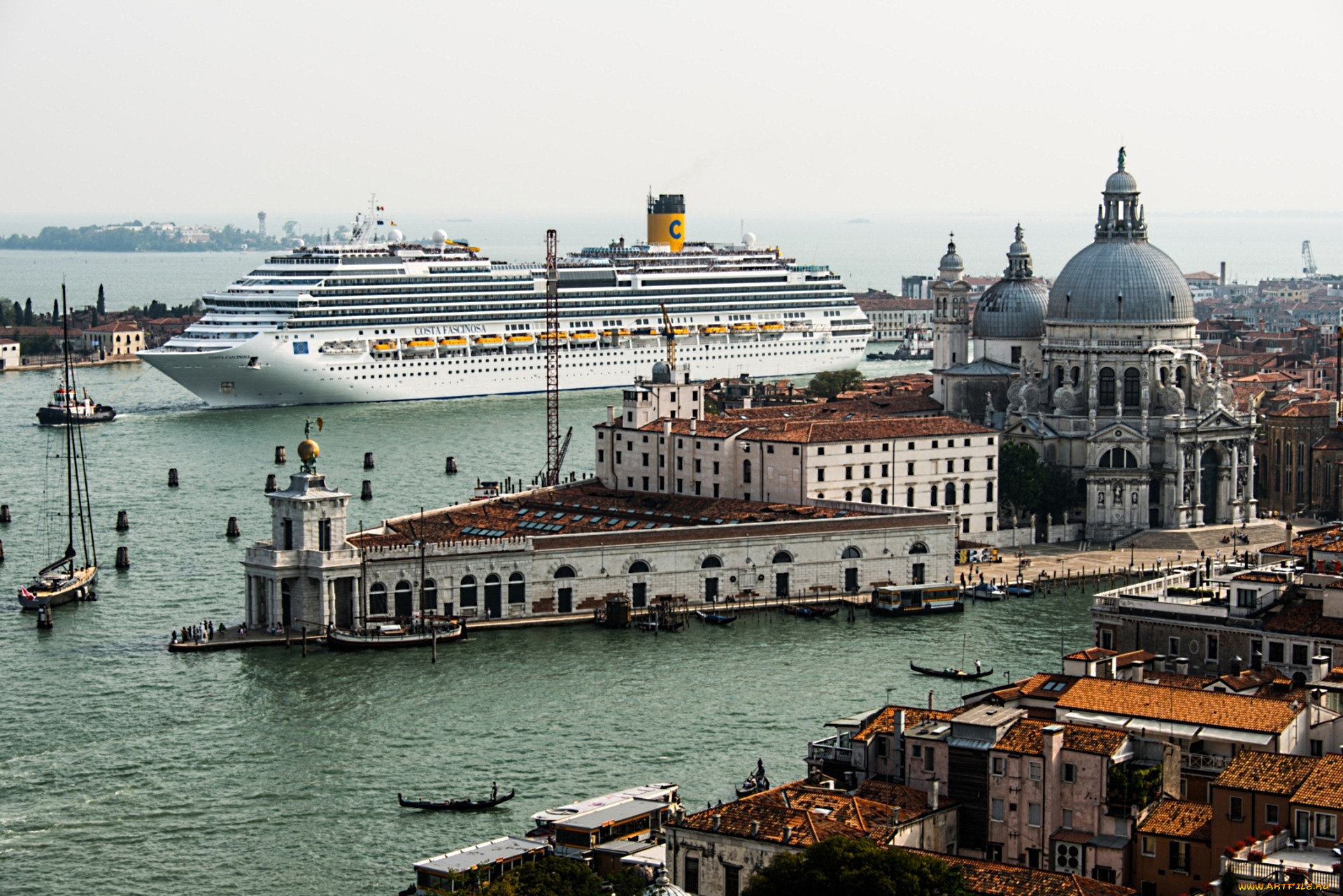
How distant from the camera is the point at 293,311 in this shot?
378 ft

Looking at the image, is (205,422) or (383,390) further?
(383,390)

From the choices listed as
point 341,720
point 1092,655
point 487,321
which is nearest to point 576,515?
point 341,720

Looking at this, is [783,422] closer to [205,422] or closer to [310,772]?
[310,772]

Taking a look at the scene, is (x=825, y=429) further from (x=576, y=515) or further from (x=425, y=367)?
(x=425, y=367)

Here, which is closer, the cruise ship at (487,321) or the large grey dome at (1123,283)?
the large grey dome at (1123,283)

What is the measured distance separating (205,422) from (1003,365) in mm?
38345

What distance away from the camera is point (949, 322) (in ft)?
295

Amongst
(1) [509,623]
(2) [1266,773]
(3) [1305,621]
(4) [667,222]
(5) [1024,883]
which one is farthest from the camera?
(4) [667,222]

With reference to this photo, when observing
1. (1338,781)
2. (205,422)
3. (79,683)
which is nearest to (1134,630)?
(1338,781)

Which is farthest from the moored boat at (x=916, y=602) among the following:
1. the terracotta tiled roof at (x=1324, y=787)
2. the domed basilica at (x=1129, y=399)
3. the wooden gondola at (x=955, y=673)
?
the terracotta tiled roof at (x=1324, y=787)

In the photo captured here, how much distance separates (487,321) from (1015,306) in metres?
45.9

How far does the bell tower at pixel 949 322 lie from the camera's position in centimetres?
8682

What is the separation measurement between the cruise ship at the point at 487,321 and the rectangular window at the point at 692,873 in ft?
275

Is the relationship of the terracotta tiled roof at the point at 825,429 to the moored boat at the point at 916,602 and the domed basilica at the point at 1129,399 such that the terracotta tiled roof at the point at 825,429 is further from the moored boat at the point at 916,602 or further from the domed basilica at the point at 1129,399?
the moored boat at the point at 916,602
